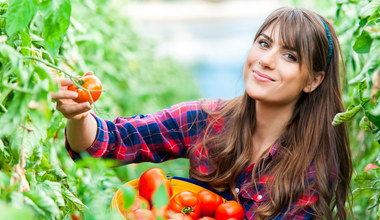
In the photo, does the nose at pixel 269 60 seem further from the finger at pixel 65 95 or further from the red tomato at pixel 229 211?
the finger at pixel 65 95

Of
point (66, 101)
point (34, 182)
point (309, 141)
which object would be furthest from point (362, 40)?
point (34, 182)

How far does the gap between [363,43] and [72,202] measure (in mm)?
988

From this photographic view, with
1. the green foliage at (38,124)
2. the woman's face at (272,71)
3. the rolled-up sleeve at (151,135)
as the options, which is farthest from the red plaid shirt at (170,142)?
the woman's face at (272,71)

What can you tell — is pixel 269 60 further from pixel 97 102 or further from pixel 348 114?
pixel 97 102

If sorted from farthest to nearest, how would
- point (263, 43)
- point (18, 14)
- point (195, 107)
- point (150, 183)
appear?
point (195, 107) → point (263, 43) → point (150, 183) → point (18, 14)

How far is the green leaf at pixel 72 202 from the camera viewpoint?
1.67 metres

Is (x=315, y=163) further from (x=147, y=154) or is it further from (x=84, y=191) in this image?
(x=84, y=191)

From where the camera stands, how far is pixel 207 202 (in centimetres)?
199

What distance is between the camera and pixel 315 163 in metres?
2.19

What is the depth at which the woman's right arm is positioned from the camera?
161 centimetres

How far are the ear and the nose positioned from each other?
0.23 m

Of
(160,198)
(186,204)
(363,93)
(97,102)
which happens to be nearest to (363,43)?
(363,93)

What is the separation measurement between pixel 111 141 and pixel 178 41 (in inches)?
438

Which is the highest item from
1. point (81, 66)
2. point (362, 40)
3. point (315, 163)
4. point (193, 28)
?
point (362, 40)
